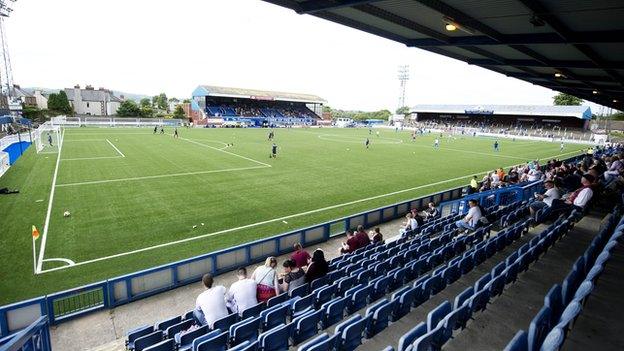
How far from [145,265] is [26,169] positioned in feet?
61.6

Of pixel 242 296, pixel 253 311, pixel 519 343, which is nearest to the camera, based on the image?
pixel 519 343

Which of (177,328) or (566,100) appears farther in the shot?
(566,100)

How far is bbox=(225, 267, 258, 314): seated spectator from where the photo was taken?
6.28 meters

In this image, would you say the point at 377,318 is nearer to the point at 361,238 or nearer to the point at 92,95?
the point at 361,238

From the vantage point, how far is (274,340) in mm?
4859

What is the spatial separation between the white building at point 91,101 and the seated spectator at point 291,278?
106512 millimetres

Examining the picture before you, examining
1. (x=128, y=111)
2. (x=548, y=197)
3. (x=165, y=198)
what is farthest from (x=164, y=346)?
(x=128, y=111)

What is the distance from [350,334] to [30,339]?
14.9 feet

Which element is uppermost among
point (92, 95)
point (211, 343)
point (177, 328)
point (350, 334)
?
point (92, 95)

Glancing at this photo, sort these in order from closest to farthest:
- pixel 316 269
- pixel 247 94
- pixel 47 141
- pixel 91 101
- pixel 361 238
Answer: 1. pixel 316 269
2. pixel 361 238
3. pixel 47 141
4. pixel 247 94
5. pixel 91 101

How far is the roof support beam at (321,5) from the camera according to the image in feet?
23.9

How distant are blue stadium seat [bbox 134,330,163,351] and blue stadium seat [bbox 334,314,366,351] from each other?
2.98 meters

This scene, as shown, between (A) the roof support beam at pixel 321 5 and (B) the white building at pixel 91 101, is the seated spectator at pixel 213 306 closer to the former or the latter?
(A) the roof support beam at pixel 321 5

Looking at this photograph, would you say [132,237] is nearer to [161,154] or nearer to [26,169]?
[26,169]
